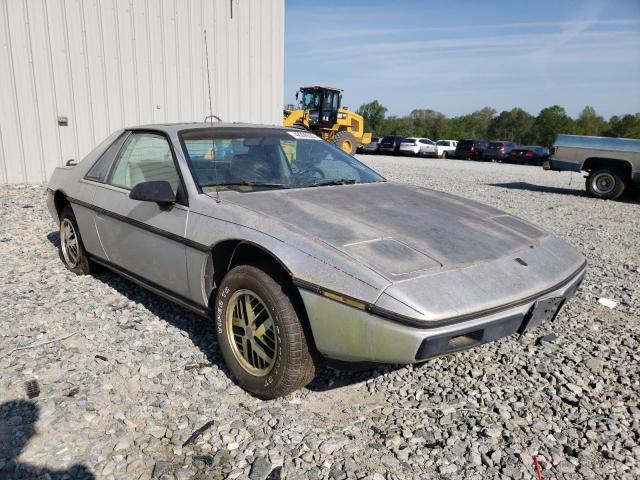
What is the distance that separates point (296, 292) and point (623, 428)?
1.72 metres

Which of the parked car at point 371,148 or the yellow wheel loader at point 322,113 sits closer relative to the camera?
the yellow wheel loader at point 322,113

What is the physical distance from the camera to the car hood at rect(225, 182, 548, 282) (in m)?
2.21

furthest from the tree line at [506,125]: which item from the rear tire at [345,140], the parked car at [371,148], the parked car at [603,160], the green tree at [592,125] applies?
the parked car at [603,160]

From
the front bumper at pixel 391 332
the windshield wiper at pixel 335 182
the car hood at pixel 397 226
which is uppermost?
the windshield wiper at pixel 335 182

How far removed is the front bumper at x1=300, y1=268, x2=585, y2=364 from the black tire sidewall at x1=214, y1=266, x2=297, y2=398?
163 mm

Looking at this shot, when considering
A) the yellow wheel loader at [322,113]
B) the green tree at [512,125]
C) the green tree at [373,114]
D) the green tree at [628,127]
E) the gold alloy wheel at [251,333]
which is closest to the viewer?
the gold alloy wheel at [251,333]

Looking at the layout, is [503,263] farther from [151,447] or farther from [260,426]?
[151,447]

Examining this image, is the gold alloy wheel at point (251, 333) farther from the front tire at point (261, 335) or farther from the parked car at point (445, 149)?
the parked car at point (445, 149)

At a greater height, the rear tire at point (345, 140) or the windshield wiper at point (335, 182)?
the windshield wiper at point (335, 182)

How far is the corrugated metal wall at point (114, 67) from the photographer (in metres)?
9.18

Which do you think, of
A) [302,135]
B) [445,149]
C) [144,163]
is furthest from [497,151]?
[144,163]

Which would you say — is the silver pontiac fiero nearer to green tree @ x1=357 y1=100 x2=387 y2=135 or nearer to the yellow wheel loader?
the yellow wheel loader

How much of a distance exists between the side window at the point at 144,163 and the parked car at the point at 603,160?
11.0 meters

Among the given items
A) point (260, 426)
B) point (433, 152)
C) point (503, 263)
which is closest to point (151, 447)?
point (260, 426)
